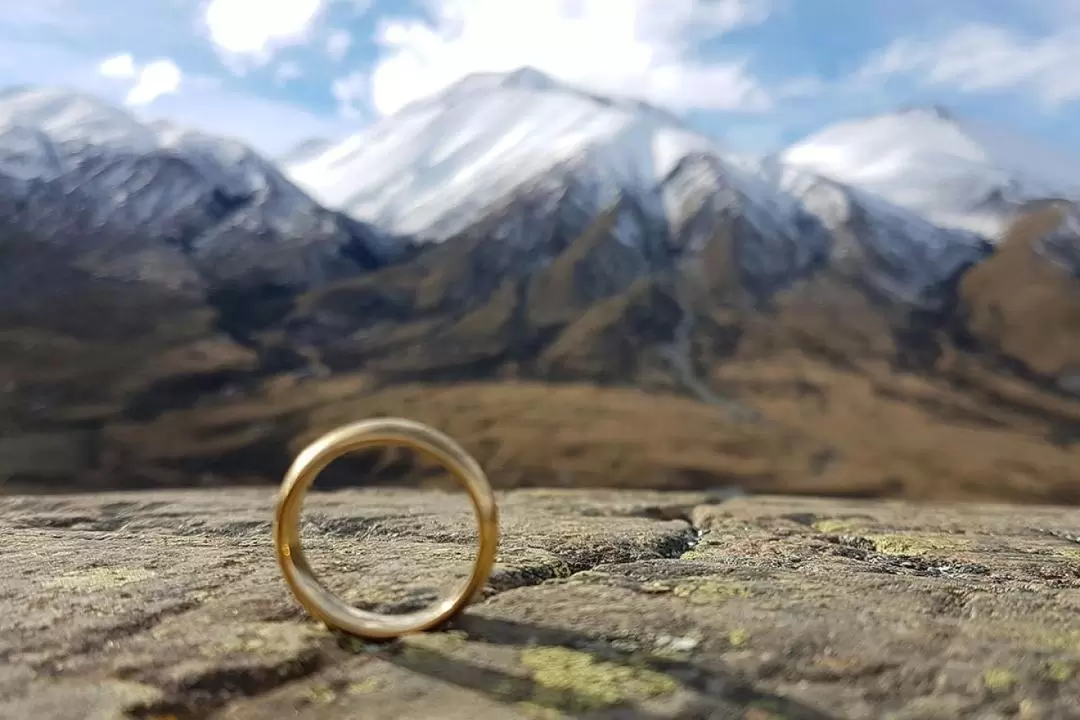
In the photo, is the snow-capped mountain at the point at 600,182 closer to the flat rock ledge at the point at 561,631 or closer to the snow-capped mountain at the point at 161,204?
the snow-capped mountain at the point at 161,204

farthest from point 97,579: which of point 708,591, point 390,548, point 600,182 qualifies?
point 600,182

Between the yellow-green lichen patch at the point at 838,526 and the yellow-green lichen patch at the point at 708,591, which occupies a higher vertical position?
the yellow-green lichen patch at the point at 708,591

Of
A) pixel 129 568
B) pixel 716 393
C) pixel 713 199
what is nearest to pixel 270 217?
pixel 713 199

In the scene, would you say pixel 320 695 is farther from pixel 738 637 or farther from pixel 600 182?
pixel 600 182

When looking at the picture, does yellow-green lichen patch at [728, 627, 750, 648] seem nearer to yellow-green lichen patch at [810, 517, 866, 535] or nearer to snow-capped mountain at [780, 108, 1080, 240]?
yellow-green lichen patch at [810, 517, 866, 535]

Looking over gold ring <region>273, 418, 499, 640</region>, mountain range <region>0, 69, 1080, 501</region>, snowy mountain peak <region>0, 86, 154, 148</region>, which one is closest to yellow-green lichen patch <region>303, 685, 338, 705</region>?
gold ring <region>273, 418, 499, 640</region>

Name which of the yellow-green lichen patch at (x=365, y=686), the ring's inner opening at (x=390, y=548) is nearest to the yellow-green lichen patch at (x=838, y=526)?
the ring's inner opening at (x=390, y=548)

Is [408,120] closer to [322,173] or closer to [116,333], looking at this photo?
[322,173]
